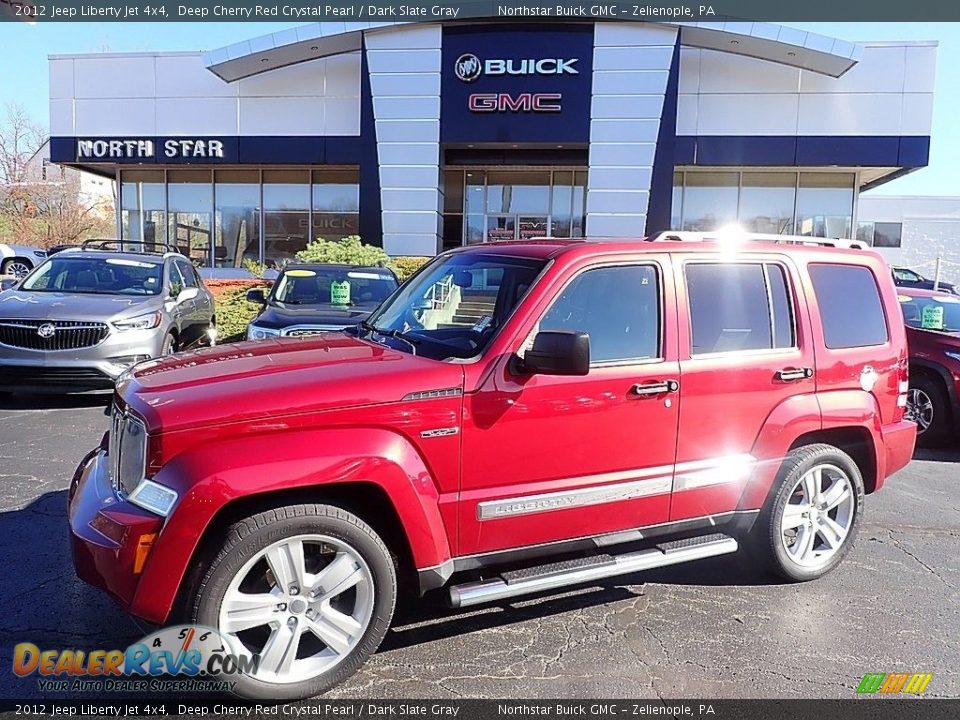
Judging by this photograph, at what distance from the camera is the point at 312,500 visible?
9.70 feet

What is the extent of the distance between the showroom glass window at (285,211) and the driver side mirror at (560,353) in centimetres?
2110

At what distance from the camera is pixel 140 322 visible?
813 centimetres

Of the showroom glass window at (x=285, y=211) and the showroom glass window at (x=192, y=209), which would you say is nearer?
the showroom glass window at (x=285, y=211)

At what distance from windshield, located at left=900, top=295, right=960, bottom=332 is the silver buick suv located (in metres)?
8.65

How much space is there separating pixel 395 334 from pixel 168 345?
582 centimetres

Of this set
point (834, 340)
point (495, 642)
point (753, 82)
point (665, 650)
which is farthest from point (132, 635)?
point (753, 82)

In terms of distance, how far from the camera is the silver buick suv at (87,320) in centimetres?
765

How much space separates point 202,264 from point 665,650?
23.2 metres

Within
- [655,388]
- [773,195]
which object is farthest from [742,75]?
[655,388]

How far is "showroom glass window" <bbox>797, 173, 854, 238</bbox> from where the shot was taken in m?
21.6

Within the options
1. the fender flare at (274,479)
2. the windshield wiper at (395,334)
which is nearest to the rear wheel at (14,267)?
the windshield wiper at (395,334)

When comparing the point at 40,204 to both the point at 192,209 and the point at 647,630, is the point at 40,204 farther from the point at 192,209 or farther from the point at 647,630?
the point at 647,630

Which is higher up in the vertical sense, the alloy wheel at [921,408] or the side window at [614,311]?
the side window at [614,311]

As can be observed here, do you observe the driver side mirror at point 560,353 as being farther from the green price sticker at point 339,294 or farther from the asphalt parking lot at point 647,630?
the green price sticker at point 339,294
